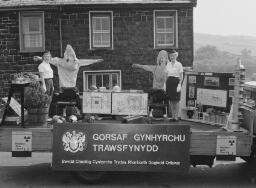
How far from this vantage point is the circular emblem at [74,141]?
789 cm

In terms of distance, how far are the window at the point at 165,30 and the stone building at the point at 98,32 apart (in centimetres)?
4

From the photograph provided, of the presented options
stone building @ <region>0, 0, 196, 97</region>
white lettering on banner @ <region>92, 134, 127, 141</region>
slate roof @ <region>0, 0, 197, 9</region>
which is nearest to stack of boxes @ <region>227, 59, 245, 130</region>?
white lettering on banner @ <region>92, 134, 127, 141</region>

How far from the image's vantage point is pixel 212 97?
29.5 ft

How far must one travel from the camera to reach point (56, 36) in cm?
1936

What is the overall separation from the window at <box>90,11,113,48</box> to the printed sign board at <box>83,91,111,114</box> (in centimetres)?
1052

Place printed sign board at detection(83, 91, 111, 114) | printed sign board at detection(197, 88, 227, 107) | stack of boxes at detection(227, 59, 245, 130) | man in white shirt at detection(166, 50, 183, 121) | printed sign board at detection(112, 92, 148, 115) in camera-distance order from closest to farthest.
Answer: stack of boxes at detection(227, 59, 245, 130), printed sign board at detection(197, 88, 227, 107), printed sign board at detection(112, 92, 148, 115), printed sign board at detection(83, 91, 111, 114), man in white shirt at detection(166, 50, 183, 121)

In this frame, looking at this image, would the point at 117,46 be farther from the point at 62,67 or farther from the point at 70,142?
the point at 70,142

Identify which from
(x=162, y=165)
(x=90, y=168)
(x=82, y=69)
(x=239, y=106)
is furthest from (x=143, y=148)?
(x=82, y=69)

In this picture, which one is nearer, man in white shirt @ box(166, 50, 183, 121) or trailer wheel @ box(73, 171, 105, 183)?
trailer wheel @ box(73, 171, 105, 183)

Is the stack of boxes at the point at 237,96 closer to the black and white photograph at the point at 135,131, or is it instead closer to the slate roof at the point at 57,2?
the black and white photograph at the point at 135,131

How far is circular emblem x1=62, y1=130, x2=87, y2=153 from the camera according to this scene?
25.9ft

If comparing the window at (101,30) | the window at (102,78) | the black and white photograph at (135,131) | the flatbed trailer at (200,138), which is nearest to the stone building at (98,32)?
the window at (101,30)

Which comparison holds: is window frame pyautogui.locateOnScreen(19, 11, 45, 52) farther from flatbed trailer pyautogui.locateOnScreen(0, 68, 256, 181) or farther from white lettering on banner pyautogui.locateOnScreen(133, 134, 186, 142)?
white lettering on banner pyautogui.locateOnScreen(133, 134, 186, 142)

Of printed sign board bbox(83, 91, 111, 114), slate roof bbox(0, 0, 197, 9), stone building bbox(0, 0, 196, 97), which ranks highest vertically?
slate roof bbox(0, 0, 197, 9)
